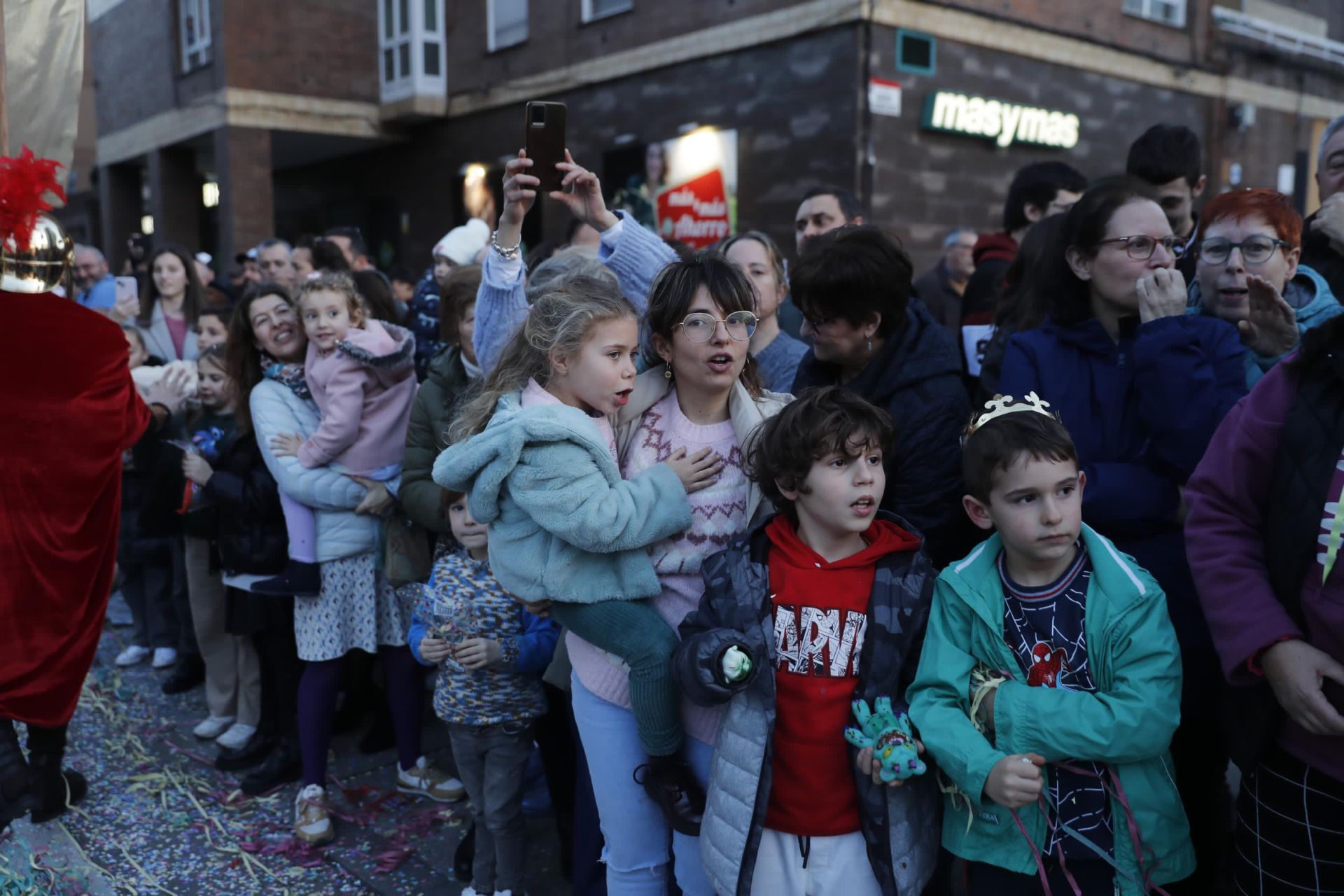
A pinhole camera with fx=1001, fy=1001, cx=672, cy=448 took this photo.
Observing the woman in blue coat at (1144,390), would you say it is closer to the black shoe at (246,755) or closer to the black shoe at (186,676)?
the black shoe at (246,755)

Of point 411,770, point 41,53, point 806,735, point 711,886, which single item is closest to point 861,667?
point 806,735

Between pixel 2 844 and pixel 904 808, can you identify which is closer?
pixel 904 808

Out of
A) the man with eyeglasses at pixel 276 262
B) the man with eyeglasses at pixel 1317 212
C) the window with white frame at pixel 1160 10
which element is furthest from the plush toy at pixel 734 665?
the window with white frame at pixel 1160 10

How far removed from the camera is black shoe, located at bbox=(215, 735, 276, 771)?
4301 mm

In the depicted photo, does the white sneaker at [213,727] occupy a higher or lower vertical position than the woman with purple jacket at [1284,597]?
lower

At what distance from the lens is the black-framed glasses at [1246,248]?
245cm

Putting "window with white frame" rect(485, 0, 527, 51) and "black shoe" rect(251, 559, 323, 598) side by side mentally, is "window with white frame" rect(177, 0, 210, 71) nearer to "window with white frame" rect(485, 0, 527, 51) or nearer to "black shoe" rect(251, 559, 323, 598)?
"window with white frame" rect(485, 0, 527, 51)

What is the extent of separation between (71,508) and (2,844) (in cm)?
129

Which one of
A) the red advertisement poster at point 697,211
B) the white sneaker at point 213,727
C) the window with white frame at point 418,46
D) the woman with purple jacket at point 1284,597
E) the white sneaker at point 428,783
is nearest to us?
the woman with purple jacket at point 1284,597

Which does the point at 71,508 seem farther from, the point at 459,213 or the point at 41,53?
the point at 459,213

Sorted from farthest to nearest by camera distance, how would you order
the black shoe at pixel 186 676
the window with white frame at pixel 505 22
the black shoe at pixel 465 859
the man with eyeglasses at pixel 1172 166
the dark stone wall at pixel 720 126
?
the window with white frame at pixel 505 22 → the dark stone wall at pixel 720 126 → the black shoe at pixel 186 676 → the man with eyeglasses at pixel 1172 166 → the black shoe at pixel 465 859

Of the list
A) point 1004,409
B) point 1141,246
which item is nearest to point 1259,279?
point 1141,246

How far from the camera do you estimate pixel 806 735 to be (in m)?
2.19

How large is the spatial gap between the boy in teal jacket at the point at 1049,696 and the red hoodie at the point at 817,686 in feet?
0.54
